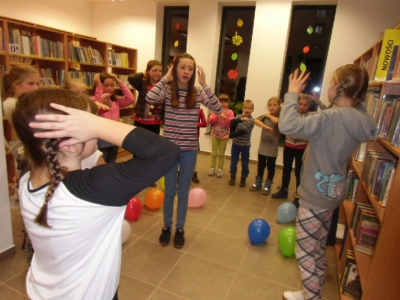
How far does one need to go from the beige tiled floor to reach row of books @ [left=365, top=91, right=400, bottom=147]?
114cm

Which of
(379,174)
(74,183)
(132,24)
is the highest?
(132,24)

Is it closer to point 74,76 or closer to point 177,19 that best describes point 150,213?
point 74,76

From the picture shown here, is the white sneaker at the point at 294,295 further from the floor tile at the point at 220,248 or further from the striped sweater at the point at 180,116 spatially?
the striped sweater at the point at 180,116

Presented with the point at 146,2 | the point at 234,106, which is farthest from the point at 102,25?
the point at 234,106

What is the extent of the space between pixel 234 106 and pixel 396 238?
428 cm

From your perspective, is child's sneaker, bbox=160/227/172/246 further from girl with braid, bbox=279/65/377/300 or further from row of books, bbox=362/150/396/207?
row of books, bbox=362/150/396/207

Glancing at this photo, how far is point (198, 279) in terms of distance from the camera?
1879mm

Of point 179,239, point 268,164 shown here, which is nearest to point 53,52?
point 179,239

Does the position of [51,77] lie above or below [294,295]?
above

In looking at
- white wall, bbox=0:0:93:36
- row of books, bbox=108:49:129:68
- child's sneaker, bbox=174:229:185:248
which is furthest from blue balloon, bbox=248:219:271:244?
A: white wall, bbox=0:0:93:36

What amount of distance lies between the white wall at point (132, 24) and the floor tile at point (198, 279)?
179 inches

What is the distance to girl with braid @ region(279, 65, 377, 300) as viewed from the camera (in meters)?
1.30

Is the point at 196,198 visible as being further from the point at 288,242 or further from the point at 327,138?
the point at 327,138

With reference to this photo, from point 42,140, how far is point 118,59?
4.56 m
